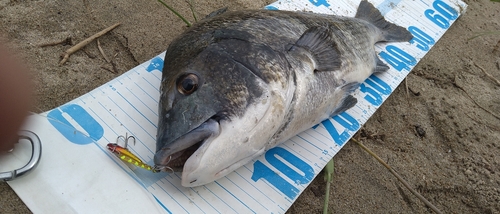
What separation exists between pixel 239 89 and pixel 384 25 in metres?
2.71

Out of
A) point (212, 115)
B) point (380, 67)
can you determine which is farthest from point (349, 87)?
point (212, 115)

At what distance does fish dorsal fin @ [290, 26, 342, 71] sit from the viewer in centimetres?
245

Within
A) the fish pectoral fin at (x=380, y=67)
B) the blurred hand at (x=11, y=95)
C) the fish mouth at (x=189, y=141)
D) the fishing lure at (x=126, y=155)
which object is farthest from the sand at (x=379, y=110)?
the blurred hand at (x=11, y=95)

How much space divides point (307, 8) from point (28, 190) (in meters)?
3.25

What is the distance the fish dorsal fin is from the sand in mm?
721

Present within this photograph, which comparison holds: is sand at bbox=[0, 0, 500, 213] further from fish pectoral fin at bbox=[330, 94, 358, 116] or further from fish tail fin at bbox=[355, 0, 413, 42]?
fish tail fin at bbox=[355, 0, 413, 42]

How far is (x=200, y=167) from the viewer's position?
1.83 m

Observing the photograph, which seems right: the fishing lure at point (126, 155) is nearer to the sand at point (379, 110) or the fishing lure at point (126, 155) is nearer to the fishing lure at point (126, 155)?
the fishing lure at point (126, 155)

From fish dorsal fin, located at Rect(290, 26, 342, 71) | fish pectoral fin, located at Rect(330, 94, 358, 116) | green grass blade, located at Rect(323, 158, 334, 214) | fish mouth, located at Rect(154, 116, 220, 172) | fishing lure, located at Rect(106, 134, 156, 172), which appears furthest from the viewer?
fish pectoral fin, located at Rect(330, 94, 358, 116)

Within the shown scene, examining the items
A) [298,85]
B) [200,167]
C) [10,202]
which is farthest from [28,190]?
[298,85]

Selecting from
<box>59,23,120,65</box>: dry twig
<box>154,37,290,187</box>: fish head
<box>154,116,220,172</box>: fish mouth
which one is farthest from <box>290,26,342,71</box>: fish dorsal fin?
<box>59,23,120,65</box>: dry twig

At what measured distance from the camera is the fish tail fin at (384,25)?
154 inches

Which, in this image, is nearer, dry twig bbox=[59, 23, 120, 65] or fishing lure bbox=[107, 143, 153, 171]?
fishing lure bbox=[107, 143, 153, 171]

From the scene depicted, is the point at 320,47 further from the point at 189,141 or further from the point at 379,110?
the point at 189,141
